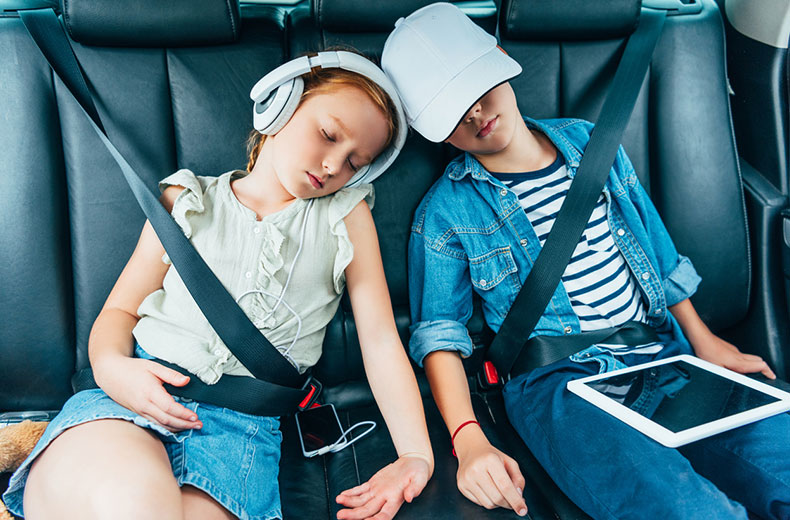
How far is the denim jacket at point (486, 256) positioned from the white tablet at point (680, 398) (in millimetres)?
190

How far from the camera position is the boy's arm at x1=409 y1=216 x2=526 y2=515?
1.15 m

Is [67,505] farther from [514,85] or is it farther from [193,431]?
[514,85]

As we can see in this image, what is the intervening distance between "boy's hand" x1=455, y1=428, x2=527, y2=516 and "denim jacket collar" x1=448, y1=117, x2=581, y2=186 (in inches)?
23.8

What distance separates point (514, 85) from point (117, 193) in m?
1.00

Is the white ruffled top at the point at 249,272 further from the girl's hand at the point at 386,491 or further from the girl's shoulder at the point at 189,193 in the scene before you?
the girl's hand at the point at 386,491

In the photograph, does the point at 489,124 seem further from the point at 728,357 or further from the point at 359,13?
the point at 728,357

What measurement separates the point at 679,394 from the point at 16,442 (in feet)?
4.16

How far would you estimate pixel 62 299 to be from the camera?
1314 millimetres

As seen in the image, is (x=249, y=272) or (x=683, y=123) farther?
(x=683, y=123)

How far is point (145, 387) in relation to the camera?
41.0 inches

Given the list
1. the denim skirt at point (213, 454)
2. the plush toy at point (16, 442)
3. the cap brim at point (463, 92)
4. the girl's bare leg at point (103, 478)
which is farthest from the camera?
the cap brim at point (463, 92)

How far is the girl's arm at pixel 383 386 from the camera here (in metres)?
1.02

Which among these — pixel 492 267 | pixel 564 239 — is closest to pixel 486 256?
pixel 492 267

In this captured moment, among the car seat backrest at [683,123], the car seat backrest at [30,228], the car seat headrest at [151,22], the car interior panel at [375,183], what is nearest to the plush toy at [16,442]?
the car interior panel at [375,183]
